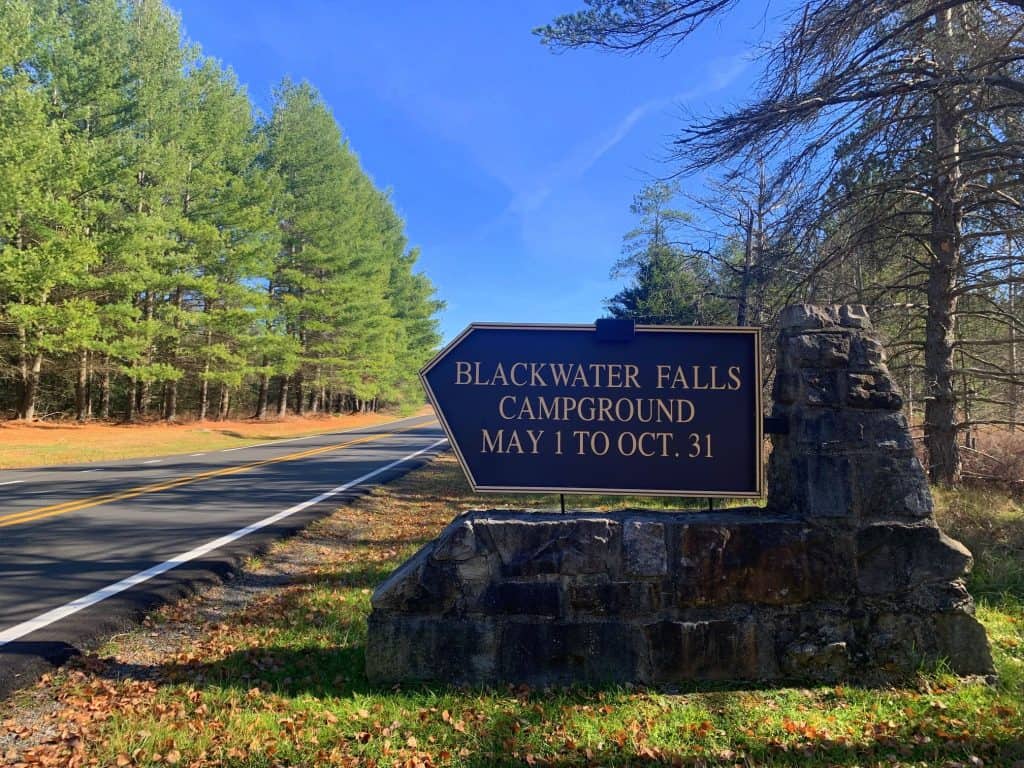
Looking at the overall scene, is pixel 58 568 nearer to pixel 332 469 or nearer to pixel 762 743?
pixel 762 743

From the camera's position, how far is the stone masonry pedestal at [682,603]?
3.21 m

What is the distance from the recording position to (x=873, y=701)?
119 inches

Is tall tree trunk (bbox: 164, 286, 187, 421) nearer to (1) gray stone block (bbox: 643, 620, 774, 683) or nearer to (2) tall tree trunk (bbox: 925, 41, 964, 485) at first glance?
(2) tall tree trunk (bbox: 925, 41, 964, 485)

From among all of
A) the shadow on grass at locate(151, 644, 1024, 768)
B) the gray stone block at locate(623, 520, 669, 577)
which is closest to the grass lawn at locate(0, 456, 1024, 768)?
the shadow on grass at locate(151, 644, 1024, 768)

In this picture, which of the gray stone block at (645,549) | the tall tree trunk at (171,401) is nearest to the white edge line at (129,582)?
the gray stone block at (645,549)

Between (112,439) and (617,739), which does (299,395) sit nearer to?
(112,439)

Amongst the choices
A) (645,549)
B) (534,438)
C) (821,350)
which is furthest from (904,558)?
(534,438)

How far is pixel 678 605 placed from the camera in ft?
10.6

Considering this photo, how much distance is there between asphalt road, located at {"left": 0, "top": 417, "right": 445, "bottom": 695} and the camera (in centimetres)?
412

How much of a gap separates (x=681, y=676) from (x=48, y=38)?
28463 mm

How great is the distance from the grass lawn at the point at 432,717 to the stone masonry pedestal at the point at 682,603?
0.13 m

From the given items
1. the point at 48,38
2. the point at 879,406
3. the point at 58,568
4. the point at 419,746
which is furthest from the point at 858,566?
the point at 48,38

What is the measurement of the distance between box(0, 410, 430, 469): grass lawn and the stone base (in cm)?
1515

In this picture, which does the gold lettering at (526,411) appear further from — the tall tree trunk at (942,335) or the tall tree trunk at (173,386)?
the tall tree trunk at (173,386)
